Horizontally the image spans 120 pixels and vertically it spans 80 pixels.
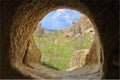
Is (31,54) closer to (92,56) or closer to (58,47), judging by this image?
(92,56)

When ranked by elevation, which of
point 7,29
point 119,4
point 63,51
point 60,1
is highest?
point 60,1

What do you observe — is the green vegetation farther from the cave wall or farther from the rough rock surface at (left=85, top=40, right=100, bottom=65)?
the cave wall

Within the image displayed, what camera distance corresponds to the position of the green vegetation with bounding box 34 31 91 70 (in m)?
14.0

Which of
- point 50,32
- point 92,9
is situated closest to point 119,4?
point 92,9

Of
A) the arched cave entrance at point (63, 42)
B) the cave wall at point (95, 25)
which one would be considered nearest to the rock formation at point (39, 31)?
the arched cave entrance at point (63, 42)

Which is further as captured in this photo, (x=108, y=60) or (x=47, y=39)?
(x=47, y=39)

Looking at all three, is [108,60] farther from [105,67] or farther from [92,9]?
[92,9]

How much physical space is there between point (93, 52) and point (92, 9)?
147 inches

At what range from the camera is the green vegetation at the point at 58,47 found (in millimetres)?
14016

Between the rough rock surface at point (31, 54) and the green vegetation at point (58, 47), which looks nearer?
the rough rock surface at point (31, 54)

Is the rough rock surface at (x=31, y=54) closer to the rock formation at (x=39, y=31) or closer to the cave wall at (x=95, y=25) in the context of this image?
the cave wall at (x=95, y=25)

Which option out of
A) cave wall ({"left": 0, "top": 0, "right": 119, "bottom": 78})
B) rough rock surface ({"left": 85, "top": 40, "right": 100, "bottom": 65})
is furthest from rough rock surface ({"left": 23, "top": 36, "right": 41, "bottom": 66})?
cave wall ({"left": 0, "top": 0, "right": 119, "bottom": 78})

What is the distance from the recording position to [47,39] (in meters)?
15.7

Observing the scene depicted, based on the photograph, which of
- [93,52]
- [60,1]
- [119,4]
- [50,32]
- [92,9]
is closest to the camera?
[119,4]
